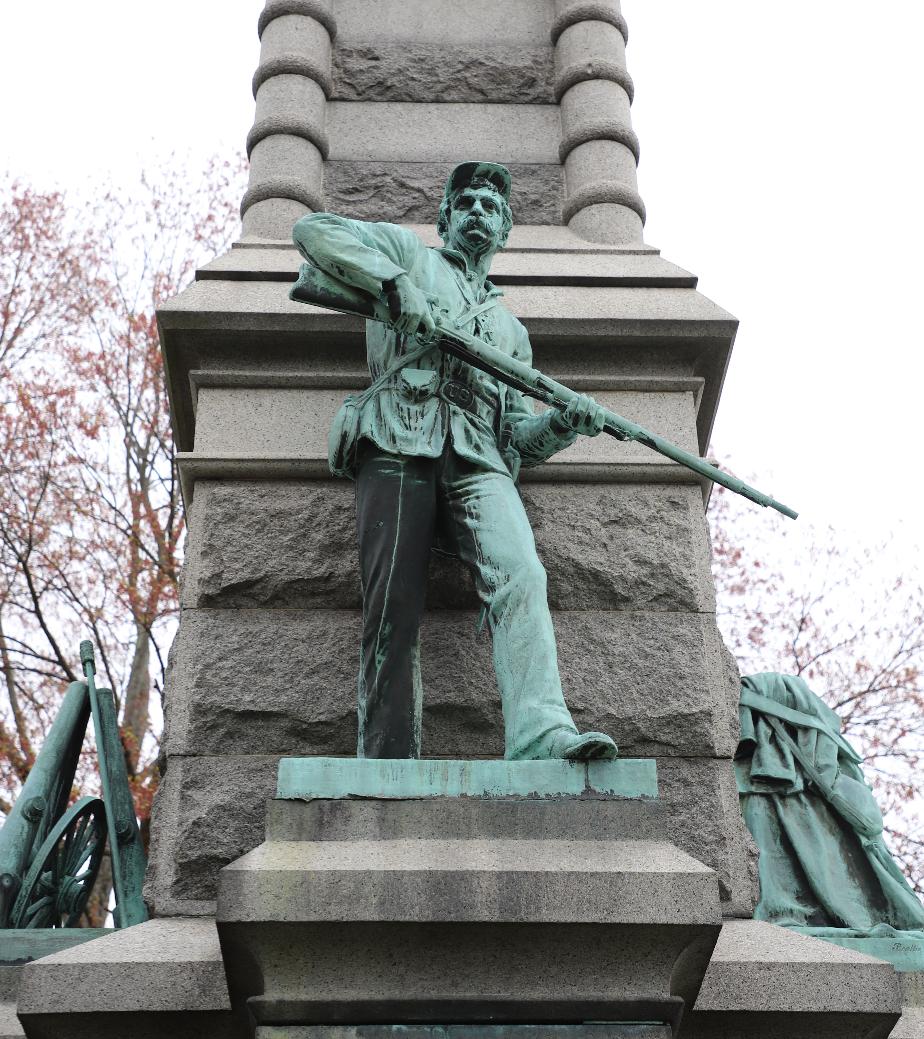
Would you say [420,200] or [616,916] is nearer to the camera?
[616,916]

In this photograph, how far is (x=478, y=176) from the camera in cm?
488

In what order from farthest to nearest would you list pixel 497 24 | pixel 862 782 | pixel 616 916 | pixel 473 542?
pixel 497 24
pixel 862 782
pixel 473 542
pixel 616 916

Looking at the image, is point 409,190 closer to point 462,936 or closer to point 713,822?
point 713,822

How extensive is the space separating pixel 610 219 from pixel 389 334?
6.67 feet

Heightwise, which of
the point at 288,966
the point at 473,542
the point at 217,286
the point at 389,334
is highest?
the point at 217,286

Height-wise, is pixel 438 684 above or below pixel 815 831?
above

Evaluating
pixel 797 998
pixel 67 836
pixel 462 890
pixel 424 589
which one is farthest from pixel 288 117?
pixel 797 998

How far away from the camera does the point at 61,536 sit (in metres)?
15.3

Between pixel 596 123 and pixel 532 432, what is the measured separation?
260cm

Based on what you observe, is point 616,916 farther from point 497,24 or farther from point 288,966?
point 497,24

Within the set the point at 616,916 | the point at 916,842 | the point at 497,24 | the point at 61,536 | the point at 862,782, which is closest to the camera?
the point at 616,916

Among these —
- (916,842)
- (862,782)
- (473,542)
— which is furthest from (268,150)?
(916,842)

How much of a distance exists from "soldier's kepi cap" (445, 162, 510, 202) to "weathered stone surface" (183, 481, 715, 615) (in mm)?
1206

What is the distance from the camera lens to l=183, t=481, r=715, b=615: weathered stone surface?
4855 mm
